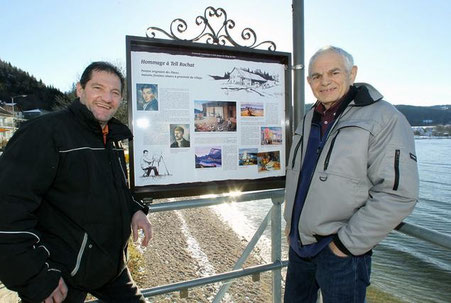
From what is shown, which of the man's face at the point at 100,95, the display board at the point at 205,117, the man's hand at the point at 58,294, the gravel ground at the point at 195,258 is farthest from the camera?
the gravel ground at the point at 195,258

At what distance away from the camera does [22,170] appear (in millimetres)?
1498

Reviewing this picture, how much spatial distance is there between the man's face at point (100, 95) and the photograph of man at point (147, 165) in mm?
452

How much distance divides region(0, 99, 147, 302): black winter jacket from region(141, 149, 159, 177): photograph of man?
323 millimetres

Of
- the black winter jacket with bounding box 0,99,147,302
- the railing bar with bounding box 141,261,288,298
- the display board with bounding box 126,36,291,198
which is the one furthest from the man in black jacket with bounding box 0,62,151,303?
the display board with bounding box 126,36,291,198

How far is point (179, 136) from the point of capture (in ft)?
8.14

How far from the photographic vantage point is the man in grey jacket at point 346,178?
1.65 meters

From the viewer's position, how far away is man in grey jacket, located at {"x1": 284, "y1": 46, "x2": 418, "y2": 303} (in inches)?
64.9

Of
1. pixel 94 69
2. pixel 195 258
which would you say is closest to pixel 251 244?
pixel 94 69

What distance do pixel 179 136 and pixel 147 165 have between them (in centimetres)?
34

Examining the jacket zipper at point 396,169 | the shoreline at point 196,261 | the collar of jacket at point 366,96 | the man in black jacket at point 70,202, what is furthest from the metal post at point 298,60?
the shoreline at point 196,261

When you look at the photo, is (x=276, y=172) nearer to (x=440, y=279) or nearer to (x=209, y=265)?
(x=209, y=265)

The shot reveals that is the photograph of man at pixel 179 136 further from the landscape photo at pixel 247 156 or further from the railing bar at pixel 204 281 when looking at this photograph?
the railing bar at pixel 204 281

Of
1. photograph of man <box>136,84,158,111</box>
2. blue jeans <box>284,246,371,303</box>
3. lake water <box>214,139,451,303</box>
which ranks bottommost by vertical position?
lake water <box>214,139,451,303</box>

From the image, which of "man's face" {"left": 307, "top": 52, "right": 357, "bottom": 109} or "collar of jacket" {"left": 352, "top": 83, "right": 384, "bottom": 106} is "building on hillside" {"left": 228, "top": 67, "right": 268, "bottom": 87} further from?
"collar of jacket" {"left": 352, "top": 83, "right": 384, "bottom": 106}
